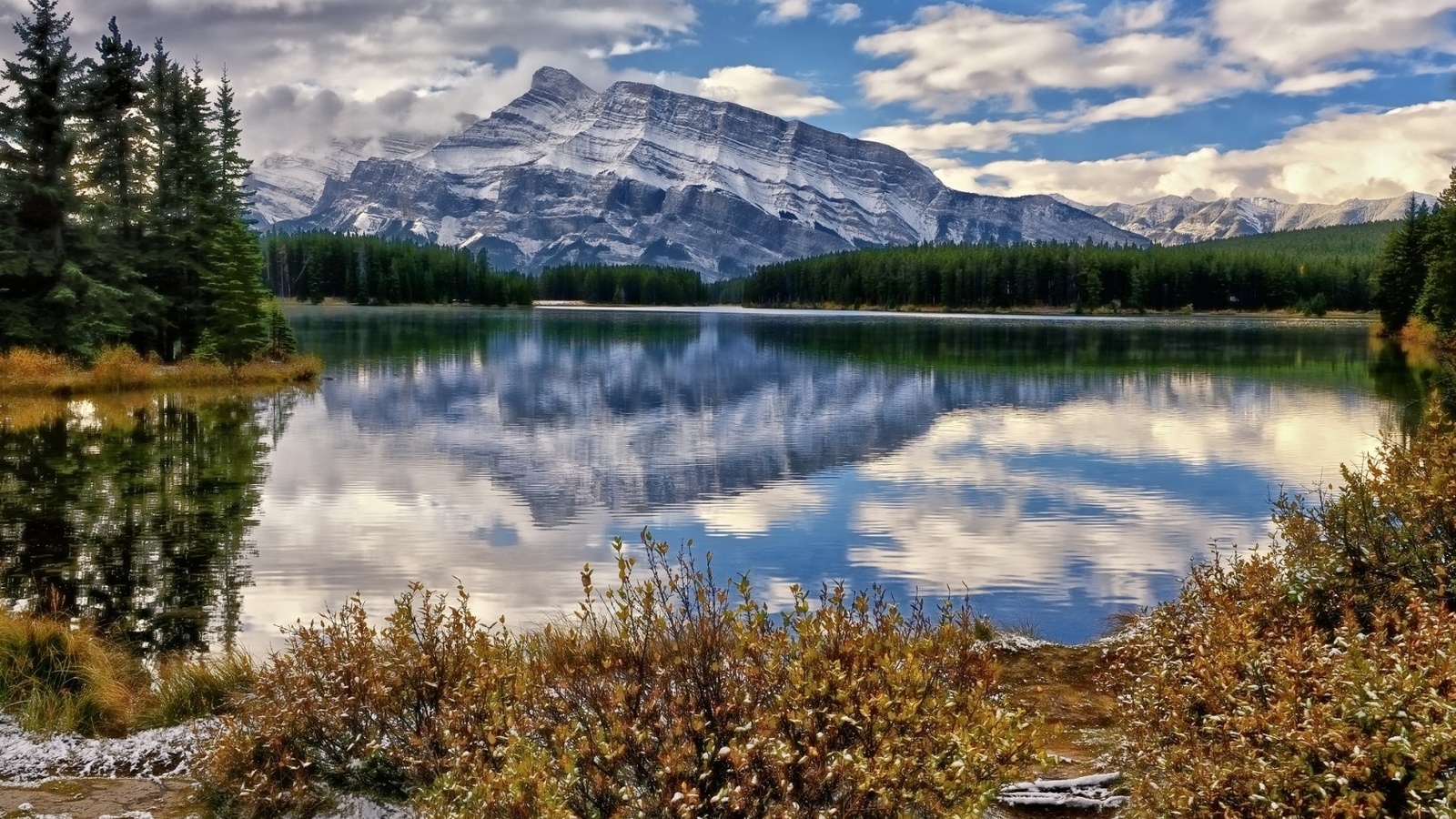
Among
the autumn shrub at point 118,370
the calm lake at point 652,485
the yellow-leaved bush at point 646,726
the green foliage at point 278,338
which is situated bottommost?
the calm lake at point 652,485

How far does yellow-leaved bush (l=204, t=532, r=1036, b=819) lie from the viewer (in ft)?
20.0

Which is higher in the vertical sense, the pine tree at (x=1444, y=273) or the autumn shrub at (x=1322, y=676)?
the pine tree at (x=1444, y=273)

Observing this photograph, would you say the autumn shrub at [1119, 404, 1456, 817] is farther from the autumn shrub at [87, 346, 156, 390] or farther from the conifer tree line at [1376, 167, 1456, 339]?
the conifer tree line at [1376, 167, 1456, 339]

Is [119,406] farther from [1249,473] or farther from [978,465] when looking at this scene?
[1249,473]

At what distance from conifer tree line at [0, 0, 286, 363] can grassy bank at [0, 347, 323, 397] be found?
3.98 feet

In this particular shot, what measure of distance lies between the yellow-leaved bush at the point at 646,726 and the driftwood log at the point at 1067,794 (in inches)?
35.2

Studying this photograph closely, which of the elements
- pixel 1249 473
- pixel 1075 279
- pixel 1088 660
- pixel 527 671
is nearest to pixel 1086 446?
pixel 1249 473

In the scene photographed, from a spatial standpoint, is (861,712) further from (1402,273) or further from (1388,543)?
(1402,273)

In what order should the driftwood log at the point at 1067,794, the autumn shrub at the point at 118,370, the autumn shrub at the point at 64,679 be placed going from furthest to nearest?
the autumn shrub at the point at 118,370, the autumn shrub at the point at 64,679, the driftwood log at the point at 1067,794

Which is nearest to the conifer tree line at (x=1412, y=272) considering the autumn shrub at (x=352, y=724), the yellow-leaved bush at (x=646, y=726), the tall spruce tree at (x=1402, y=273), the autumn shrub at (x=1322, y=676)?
the tall spruce tree at (x=1402, y=273)

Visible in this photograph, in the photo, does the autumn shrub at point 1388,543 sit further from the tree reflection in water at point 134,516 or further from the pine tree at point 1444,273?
the pine tree at point 1444,273

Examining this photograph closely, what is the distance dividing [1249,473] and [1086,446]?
18.2ft

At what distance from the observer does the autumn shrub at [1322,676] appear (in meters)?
5.43

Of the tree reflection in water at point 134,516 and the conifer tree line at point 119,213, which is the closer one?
the tree reflection in water at point 134,516
